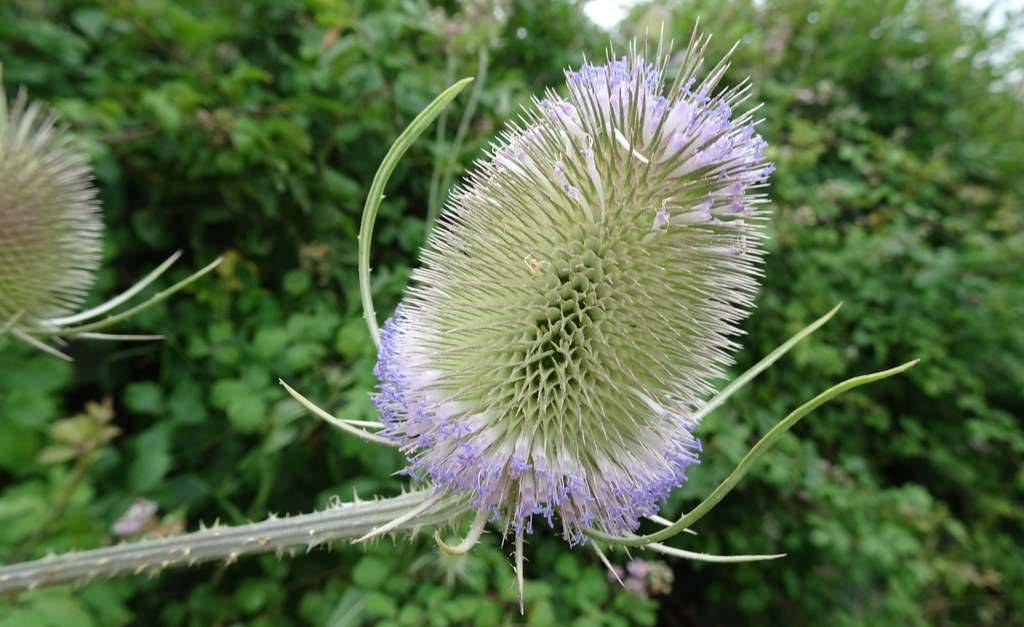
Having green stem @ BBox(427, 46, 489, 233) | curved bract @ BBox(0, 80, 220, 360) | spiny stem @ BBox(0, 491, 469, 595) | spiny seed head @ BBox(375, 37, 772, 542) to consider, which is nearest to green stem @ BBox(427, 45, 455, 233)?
green stem @ BBox(427, 46, 489, 233)

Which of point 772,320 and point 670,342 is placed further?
point 772,320

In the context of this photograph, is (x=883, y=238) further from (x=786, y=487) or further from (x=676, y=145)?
(x=676, y=145)

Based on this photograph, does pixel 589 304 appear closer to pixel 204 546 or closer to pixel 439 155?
pixel 204 546

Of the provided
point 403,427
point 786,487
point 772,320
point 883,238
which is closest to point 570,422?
point 403,427

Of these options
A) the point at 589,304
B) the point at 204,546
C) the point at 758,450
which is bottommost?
the point at 204,546

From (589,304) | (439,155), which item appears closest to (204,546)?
(589,304)

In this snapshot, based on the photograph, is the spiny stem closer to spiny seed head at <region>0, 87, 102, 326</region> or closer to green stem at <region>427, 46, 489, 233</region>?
spiny seed head at <region>0, 87, 102, 326</region>

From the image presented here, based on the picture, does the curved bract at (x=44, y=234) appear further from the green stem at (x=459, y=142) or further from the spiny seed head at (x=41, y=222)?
the green stem at (x=459, y=142)
